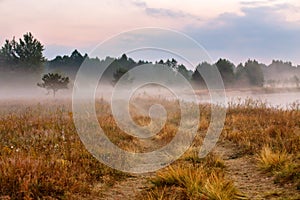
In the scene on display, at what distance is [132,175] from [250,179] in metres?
2.47

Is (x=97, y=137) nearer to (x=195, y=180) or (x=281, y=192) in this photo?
(x=195, y=180)

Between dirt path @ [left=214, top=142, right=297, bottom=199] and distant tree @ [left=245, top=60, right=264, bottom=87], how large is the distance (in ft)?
166

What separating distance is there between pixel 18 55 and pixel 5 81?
12.7 meters

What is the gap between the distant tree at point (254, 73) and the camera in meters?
57.9

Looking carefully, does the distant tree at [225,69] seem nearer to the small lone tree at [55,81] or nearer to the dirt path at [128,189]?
the small lone tree at [55,81]

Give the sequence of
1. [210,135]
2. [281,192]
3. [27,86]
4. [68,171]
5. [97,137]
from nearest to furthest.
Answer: [281,192] → [68,171] → [97,137] → [210,135] → [27,86]

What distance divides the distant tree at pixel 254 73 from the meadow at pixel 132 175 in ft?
158

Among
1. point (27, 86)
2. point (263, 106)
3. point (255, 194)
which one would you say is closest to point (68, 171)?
point (255, 194)

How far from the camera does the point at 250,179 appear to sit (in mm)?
6633

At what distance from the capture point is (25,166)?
5844 mm

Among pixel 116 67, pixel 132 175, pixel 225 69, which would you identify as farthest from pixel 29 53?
pixel 132 175

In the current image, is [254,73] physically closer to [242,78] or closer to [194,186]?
[242,78]

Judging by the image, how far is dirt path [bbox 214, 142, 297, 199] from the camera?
5398 millimetres

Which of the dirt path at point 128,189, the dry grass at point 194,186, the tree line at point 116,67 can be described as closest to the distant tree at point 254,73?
the tree line at point 116,67
